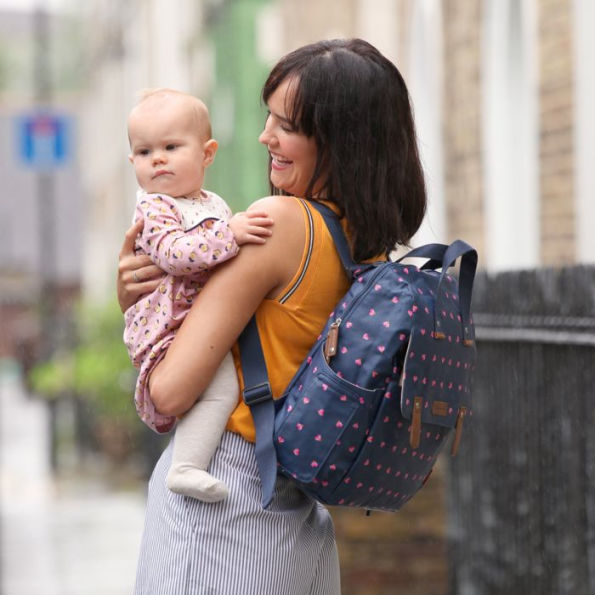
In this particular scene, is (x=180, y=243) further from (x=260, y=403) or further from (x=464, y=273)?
(x=464, y=273)

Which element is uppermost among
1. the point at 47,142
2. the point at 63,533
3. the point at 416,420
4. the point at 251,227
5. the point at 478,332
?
the point at 47,142

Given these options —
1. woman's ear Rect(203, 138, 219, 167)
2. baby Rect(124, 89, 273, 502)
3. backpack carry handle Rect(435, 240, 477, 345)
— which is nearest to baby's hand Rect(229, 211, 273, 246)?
baby Rect(124, 89, 273, 502)

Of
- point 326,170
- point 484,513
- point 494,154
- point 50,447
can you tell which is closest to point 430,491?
point 484,513

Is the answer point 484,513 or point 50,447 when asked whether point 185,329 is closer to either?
point 484,513

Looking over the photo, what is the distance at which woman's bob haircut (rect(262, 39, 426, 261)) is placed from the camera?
2.96 meters

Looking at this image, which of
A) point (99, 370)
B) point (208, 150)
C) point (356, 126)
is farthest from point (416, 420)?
point (99, 370)

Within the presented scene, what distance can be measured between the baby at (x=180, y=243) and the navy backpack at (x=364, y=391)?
11cm

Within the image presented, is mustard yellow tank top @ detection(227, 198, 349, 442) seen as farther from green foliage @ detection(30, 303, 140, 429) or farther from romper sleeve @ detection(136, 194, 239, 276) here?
green foliage @ detection(30, 303, 140, 429)

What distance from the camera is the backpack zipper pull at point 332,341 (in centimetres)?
285

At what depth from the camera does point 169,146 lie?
3070mm

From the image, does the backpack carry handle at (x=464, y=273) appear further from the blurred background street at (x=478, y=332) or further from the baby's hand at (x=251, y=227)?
the blurred background street at (x=478, y=332)

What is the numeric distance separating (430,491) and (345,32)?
646 cm

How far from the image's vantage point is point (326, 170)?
304 cm

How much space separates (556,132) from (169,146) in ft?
13.9
